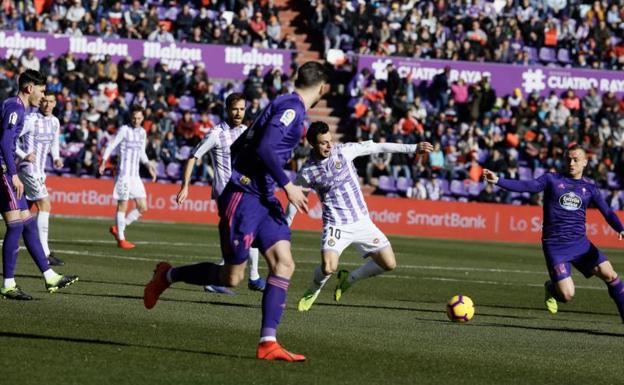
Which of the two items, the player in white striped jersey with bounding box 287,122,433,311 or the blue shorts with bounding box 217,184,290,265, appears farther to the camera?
the player in white striped jersey with bounding box 287,122,433,311

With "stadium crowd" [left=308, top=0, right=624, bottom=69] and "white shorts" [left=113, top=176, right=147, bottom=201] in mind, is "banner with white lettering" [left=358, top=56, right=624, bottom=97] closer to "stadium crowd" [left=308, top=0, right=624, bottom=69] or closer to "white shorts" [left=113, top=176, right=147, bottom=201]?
"stadium crowd" [left=308, top=0, right=624, bottom=69]

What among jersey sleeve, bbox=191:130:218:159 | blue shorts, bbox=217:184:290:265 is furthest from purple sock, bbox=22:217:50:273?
blue shorts, bbox=217:184:290:265

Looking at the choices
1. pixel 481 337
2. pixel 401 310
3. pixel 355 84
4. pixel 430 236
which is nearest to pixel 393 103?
pixel 355 84

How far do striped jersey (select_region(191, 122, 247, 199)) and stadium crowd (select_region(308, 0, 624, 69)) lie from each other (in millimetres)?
24762

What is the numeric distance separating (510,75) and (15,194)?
30269 mm

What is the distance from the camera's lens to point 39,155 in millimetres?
19266

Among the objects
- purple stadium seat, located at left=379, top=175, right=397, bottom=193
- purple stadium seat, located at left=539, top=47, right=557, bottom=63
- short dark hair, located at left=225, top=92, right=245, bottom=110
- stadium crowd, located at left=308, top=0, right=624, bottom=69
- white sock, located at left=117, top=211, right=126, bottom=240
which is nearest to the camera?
short dark hair, located at left=225, top=92, right=245, bottom=110

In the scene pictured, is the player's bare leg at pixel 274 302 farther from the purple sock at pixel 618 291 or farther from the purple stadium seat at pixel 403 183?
the purple stadium seat at pixel 403 183

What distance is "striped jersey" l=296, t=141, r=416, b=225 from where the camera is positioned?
14.3 m

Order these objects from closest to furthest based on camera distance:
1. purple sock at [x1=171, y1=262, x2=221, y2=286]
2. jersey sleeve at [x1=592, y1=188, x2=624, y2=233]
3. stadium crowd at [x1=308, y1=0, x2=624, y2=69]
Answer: purple sock at [x1=171, y1=262, x2=221, y2=286], jersey sleeve at [x1=592, y1=188, x2=624, y2=233], stadium crowd at [x1=308, y1=0, x2=624, y2=69]

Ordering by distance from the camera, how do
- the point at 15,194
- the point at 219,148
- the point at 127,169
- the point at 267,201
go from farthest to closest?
the point at 127,169 → the point at 219,148 → the point at 15,194 → the point at 267,201

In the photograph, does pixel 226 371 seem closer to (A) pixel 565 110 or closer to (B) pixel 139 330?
(B) pixel 139 330

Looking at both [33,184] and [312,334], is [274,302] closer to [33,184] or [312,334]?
[312,334]

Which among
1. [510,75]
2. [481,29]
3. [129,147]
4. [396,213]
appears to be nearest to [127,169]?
[129,147]
